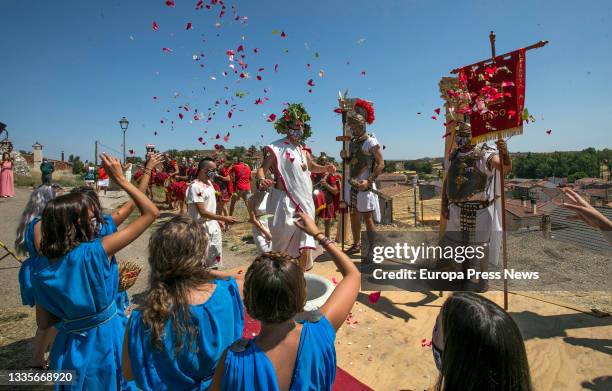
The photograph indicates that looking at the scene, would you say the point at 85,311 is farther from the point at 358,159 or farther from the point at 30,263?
the point at 358,159

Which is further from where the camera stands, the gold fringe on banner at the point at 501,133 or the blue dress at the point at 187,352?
the gold fringe on banner at the point at 501,133

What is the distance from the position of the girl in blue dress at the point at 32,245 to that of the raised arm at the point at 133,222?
2.82ft

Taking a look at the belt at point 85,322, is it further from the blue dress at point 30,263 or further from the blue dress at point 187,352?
the blue dress at point 187,352

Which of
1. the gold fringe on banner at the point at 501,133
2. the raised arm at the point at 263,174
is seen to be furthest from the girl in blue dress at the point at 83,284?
the gold fringe on banner at the point at 501,133

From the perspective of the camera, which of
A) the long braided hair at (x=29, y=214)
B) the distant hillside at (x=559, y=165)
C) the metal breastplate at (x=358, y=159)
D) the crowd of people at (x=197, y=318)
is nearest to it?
the crowd of people at (x=197, y=318)

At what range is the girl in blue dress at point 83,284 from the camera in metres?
1.83

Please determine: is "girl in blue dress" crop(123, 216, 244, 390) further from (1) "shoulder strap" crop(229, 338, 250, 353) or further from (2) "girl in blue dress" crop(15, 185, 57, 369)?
(2) "girl in blue dress" crop(15, 185, 57, 369)

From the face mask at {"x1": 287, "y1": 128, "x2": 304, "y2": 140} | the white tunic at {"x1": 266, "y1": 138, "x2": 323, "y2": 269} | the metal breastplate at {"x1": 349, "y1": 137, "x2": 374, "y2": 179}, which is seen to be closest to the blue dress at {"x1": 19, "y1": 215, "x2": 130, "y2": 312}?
the white tunic at {"x1": 266, "y1": 138, "x2": 323, "y2": 269}

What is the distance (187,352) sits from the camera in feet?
4.86

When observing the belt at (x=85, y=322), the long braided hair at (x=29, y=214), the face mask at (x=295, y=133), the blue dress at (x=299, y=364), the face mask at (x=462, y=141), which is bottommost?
the belt at (x=85, y=322)

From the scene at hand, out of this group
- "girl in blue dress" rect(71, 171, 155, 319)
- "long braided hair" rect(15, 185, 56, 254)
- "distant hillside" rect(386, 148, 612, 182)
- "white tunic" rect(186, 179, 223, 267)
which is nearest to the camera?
"girl in blue dress" rect(71, 171, 155, 319)

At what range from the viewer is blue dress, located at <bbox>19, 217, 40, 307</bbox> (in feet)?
7.65

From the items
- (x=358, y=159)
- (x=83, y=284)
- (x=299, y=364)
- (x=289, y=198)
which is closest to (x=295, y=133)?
(x=289, y=198)

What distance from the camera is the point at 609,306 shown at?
4.02 m
